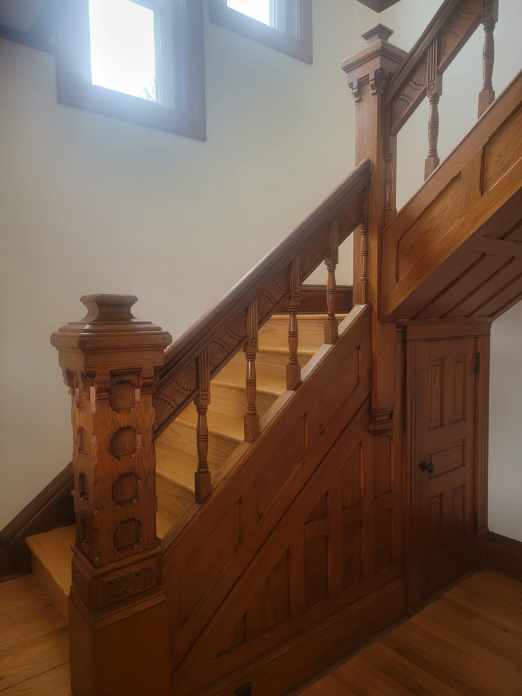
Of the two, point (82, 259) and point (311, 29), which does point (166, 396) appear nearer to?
point (82, 259)

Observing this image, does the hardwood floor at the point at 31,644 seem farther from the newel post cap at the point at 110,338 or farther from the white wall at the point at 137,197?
the newel post cap at the point at 110,338

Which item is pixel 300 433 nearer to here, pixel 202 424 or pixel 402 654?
pixel 202 424

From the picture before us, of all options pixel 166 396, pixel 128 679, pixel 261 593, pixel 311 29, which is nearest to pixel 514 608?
pixel 261 593

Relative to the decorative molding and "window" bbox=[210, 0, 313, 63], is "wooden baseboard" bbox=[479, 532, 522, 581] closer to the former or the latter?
"window" bbox=[210, 0, 313, 63]

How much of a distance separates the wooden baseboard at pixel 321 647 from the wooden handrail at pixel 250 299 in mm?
1040

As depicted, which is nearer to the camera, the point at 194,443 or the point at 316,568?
the point at 316,568

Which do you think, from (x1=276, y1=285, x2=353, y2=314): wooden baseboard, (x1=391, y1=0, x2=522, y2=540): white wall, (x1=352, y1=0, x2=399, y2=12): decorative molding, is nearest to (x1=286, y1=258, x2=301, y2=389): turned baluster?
(x1=276, y1=285, x2=353, y2=314): wooden baseboard

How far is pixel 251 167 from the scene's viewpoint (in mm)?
3348

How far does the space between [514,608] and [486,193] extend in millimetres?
2126

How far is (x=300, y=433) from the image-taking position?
188 centimetres

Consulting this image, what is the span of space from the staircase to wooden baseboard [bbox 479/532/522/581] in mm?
381

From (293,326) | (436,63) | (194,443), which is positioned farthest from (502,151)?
(194,443)

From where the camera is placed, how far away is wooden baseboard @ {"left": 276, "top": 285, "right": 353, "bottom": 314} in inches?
127

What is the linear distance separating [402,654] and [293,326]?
158 cm
